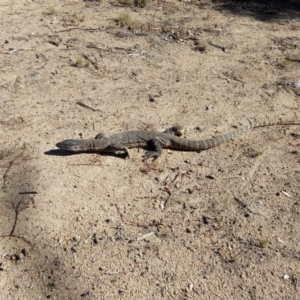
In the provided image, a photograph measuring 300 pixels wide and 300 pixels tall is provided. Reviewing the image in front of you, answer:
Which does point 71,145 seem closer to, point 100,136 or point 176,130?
point 100,136

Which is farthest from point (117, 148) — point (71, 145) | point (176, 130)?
point (176, 130)

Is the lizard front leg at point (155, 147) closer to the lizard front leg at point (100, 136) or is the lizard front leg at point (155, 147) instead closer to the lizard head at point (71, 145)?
the lizard front leg at point (100, 136)

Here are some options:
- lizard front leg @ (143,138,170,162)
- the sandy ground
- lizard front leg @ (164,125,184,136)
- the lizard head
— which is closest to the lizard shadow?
the sandy ground

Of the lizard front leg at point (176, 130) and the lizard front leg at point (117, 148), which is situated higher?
the lizard front leg at point (176, 130)

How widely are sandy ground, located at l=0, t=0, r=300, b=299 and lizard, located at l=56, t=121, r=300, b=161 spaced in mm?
111

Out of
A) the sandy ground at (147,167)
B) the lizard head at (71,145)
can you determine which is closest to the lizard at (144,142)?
the lizard head at (71,145)

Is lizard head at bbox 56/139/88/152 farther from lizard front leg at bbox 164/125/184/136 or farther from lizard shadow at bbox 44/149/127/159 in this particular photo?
lizard front leg at bbox 164/125/184/136

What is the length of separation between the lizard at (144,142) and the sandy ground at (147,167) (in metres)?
0.11

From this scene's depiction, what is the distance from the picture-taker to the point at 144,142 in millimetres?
5828

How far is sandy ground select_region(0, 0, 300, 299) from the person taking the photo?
418cm

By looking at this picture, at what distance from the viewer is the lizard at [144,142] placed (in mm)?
5586

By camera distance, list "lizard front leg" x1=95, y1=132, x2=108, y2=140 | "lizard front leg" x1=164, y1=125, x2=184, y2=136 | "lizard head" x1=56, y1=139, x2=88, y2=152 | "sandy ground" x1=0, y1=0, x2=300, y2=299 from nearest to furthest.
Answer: "sandy ground" x1=0, y1=0, x2=300, y2=299 → "lizard head" x1=56, y1=139, x2=88, y2=152 → "lizard front leg" x1=95, y1=132, x2=108, y2=140 → "lizard front leg" x1=164, y1=125, x2=184, y2=136

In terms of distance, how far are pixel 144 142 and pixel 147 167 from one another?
46 cm

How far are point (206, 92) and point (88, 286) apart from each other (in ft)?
13.1
